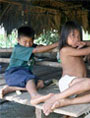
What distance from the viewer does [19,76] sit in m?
2.23

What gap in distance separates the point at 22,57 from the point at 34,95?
56 centimetres

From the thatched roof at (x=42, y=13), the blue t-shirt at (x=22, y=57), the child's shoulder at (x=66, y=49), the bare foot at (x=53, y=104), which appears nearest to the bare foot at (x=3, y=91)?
the blue t-shirt at (x=22, y=57)

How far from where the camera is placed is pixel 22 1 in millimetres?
5293

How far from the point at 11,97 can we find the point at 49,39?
887 cm

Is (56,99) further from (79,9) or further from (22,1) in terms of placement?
(79,9)

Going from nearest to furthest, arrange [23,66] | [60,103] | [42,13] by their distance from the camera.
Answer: [60,103], [23,66], [42,13]

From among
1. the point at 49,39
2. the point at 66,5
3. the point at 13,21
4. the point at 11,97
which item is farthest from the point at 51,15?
the point at 11,97

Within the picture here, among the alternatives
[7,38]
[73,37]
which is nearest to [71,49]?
[73,37]

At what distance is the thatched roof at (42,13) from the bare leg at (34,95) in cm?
340

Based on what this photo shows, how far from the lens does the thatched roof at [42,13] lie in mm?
5699

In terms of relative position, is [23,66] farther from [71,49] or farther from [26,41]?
[71,49]

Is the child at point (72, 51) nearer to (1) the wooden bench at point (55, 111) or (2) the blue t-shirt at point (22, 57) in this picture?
(1) the wooden bench at point (55, 111)

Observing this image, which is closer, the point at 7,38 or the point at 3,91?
the point at 3,91

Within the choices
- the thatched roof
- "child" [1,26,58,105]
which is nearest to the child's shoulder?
"child" [1,26,58,105]
